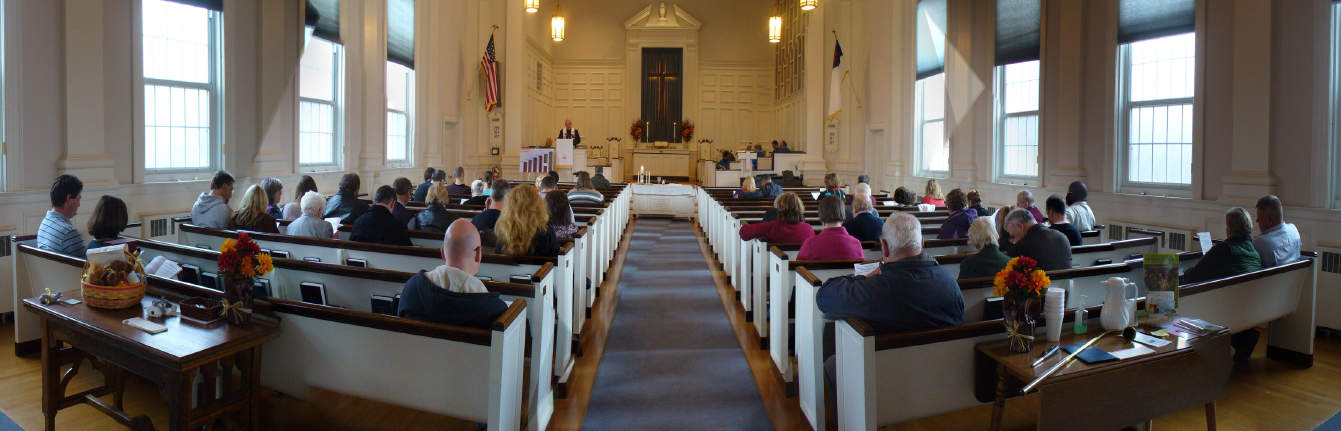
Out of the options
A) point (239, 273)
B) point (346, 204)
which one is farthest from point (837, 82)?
point (239, 273)

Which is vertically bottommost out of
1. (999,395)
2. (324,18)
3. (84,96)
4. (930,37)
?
(999,395)

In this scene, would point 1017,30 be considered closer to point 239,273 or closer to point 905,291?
point 905,291

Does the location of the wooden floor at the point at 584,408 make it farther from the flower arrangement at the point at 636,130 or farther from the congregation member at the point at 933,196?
the flower arrangement at the point at 636,130

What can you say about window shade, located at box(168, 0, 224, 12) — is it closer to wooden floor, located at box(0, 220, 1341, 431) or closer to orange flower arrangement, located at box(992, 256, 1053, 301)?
wooden floor, located at box(0, 220, 1341, 431)

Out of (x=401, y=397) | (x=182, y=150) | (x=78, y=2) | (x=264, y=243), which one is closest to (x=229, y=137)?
(x=182, y=150)

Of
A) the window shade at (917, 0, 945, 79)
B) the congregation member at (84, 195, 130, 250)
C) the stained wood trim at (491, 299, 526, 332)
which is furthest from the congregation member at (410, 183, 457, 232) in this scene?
the window shade at (917, 0, 945, 79)

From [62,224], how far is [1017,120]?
9833 millimetres

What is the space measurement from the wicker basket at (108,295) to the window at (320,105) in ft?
20.9

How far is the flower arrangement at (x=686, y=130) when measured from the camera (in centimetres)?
2152

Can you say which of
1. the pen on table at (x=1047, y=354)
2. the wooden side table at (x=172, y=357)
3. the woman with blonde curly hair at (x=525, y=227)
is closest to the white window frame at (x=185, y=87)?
the wooden side table at (x=172, y=357)

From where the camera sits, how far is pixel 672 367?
14.3ft

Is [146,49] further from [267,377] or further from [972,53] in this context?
[972,53]

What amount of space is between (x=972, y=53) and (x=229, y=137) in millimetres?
9487

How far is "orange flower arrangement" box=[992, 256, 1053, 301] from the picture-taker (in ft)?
8.55
